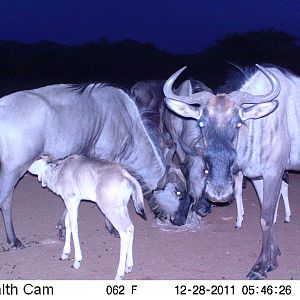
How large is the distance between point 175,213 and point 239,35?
128 feet

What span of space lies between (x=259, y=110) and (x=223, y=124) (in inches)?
20.6

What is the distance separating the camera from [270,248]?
742cm

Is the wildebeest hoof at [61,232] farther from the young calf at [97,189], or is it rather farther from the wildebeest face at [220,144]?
the wildebeest face at [220,144]

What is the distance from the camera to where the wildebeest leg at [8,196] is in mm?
7660

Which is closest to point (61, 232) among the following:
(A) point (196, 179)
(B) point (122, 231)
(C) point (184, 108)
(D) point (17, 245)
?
(D) point (17, 245)

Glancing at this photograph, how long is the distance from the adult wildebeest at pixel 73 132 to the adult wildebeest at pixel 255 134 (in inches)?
66.8

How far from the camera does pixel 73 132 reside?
332 inches

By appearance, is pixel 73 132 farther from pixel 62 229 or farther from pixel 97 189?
pixel 97 189

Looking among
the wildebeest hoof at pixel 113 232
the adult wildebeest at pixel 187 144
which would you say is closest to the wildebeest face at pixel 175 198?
the adult wildebeest at pixel 187 144

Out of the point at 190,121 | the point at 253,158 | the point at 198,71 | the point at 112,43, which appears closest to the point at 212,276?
the point at 253,158

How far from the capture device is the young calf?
6.84 metres

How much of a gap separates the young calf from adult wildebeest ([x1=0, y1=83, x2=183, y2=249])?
0.37m

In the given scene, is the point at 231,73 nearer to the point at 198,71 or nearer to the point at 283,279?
the point at 283,279

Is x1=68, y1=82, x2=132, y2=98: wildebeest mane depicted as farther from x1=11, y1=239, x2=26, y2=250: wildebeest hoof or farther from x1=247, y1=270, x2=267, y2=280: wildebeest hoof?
x1=247, y1=270, x2=267, y2=280: wildebeest hoof
